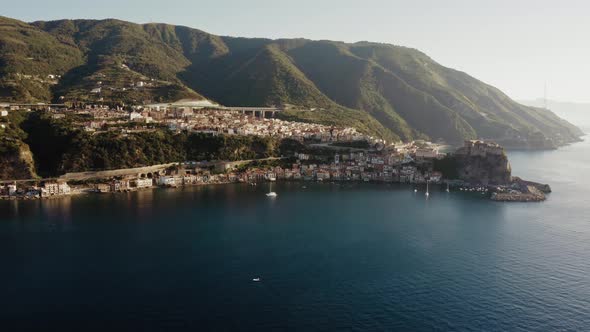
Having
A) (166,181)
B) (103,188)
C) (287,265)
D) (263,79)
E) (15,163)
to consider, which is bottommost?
(287,265)

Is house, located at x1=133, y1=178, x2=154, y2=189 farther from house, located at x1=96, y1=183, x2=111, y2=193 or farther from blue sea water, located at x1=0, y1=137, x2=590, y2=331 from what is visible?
blue sea water, located at x1=0, y1=137, x2=590, y2=331

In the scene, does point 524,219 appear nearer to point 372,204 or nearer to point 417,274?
point 372,204

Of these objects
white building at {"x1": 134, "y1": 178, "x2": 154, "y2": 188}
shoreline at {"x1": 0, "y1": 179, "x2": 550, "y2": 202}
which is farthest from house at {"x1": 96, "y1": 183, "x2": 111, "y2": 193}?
white building at {"x1": 134, "y1": 178, "x2": 154, "y2": 188}

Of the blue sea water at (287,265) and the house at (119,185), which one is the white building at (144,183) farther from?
the blue sea water at (287,265)

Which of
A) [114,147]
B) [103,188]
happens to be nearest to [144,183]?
[103,188]

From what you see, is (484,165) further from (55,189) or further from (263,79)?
(263,79)

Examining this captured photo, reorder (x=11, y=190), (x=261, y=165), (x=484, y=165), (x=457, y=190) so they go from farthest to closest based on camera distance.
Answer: (x=261, y=165)
(x=484, y=165)
(x=457, y=190)
(x=11, y=190)
